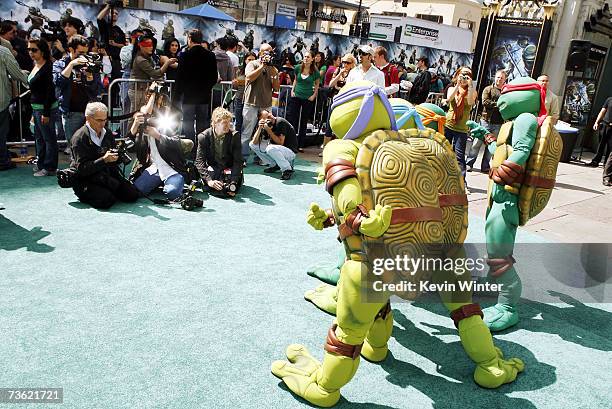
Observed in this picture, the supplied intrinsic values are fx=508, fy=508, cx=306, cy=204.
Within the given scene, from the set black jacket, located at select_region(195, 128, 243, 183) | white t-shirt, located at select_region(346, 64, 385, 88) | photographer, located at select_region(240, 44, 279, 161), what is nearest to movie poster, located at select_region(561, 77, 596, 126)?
white t-shirt, located at select_region(346, 64, 385, 88)

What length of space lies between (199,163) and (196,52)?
5.57ft

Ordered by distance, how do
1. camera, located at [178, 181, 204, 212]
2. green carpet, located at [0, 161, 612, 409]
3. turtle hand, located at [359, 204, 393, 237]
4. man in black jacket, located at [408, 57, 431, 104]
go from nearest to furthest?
turtle hand, located at [359, 204, 393, 237] → green carpet, located at [0, 161, 612, 409] → camera, located at [178, 181, 204, 212] → man in black jacket, located at [408, 57, 431, 104]

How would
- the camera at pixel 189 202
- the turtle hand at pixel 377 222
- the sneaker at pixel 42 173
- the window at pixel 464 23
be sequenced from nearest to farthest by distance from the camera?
1. the turtle hand at pixel 377 222
2. the camera at pixel 189 202
3. the sneaker at pixel 42 173
4. the window at pixel 464 23

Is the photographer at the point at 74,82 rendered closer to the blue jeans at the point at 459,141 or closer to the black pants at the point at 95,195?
the black pants at the point at 95,195

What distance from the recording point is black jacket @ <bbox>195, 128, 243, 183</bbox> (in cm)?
684

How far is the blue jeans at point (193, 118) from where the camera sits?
7719mm

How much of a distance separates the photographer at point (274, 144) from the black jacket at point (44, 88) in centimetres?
290

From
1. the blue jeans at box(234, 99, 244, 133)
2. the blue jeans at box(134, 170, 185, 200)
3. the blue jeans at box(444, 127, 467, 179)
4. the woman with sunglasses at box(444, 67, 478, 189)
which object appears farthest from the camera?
the blue jeans at box(234, 99, 244, 133)

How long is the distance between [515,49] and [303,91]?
256 inches

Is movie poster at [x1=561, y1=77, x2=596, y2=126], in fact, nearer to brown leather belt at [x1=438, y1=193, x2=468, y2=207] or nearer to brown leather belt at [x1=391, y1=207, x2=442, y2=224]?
brown leather belt at [x1=438, y1=193, x2=468, y2=207]

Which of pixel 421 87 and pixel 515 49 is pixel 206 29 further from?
pixel 515 49

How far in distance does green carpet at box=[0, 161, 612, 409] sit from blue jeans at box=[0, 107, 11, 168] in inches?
50.9

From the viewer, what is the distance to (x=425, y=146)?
2867mm

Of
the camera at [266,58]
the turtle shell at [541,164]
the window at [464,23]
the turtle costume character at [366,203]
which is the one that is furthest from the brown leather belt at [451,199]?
the window at [464,23]
